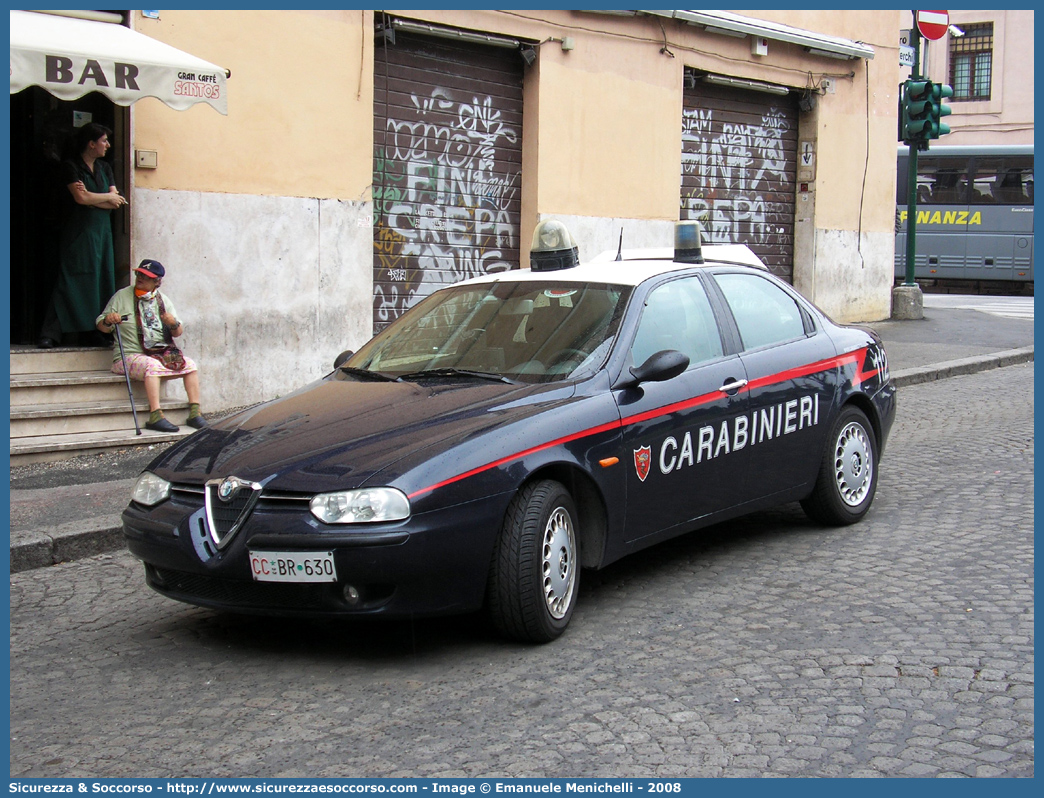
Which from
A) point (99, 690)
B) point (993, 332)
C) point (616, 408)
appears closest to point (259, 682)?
point (99, 690)

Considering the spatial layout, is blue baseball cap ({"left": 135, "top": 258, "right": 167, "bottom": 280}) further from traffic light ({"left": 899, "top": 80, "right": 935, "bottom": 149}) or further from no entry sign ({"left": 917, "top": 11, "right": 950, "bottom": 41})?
no entry sign ({"left": 917, "top": 11, "right": 950, "bottom": 41})

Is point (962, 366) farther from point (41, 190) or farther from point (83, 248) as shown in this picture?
point (41, 190)

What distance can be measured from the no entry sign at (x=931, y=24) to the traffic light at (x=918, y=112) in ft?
2.21

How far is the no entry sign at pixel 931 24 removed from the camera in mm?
17594

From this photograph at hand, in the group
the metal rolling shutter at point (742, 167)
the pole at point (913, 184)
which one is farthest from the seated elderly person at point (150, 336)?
the pole at point (913, 184)

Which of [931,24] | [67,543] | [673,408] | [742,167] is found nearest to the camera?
[673,408]

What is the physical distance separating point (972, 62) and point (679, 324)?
122ft

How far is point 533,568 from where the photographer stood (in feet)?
15.0

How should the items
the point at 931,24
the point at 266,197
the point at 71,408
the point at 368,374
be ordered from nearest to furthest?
the point at 368,374, the point at 71,408, the point at 266,197, the point at 931,24

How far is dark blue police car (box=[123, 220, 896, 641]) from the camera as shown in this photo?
4.39 meters

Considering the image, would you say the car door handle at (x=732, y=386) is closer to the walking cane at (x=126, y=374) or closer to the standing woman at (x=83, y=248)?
the walking cane at (x=126, y=374)

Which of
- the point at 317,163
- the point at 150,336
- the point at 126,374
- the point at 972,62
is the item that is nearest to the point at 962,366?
the point at 317,163

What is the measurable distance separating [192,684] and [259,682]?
252 millimetres

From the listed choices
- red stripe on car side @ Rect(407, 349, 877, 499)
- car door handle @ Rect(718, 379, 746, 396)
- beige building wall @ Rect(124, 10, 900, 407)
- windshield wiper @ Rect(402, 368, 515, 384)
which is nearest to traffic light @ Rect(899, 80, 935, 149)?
beige building wall @ Rect(124, 10, 900, 407)
